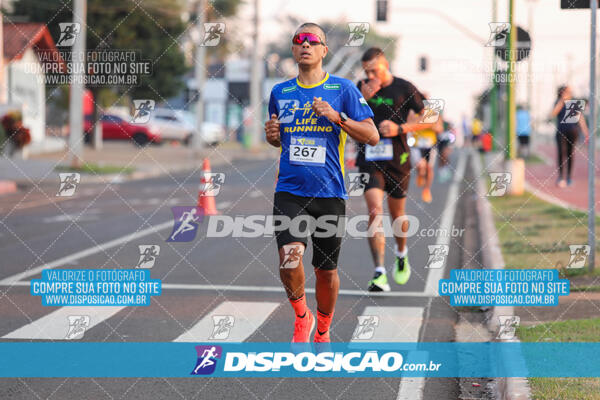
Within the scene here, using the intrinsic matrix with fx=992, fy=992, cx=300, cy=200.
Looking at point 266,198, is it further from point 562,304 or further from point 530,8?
point 530,8

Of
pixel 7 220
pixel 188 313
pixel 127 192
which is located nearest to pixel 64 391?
pixel 188 313

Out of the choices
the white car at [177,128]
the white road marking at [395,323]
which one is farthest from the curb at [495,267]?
the white car at [177,128]

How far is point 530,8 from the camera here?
48.2 metres

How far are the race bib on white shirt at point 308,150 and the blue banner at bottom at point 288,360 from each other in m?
1.20

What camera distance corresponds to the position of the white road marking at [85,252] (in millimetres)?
9785

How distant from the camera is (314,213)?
6117 mm

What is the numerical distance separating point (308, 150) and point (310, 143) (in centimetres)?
4
